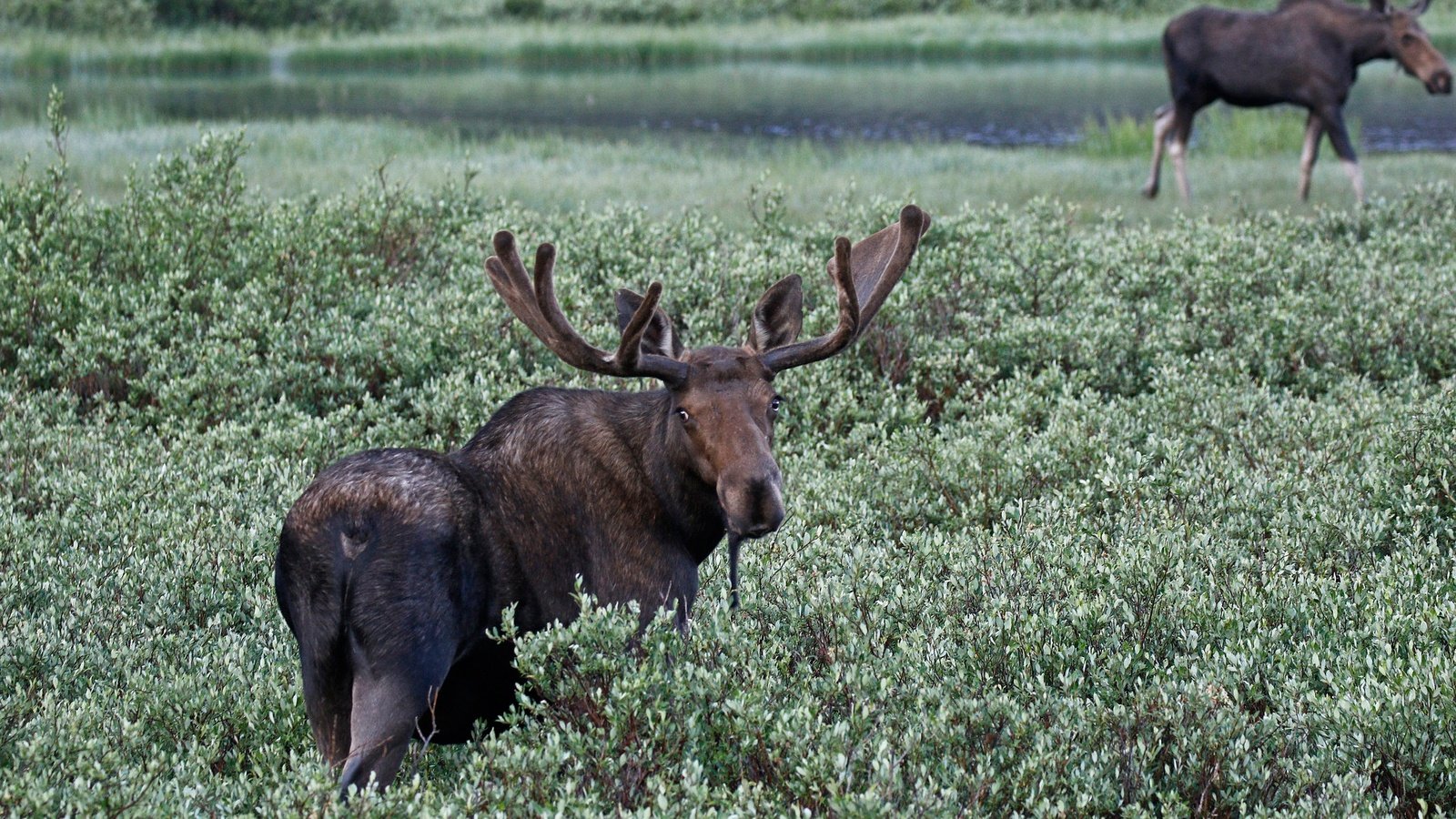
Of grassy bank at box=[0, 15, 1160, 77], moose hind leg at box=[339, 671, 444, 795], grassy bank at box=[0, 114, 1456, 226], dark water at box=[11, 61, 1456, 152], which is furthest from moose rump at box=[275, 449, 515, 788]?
grassy bank at box=[0, 15, 1160, 77]

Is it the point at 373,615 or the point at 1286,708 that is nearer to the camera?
the point at 373,615

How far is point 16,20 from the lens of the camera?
34094 millimetres

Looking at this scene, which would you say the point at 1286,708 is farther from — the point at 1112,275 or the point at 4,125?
the point at 4,125

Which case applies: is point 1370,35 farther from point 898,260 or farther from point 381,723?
point 381,723

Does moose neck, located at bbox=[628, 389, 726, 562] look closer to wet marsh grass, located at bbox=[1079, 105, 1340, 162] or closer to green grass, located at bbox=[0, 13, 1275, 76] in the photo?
wet marsh grass, located at bbox=[1079, 105, 1340, 162]

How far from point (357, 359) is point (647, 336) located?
4232 millimetres

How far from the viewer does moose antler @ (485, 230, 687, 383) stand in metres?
4.69

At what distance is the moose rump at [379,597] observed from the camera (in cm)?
405

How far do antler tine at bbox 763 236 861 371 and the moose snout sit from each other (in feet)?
1.96

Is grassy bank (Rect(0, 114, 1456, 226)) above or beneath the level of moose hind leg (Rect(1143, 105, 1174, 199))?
beneath

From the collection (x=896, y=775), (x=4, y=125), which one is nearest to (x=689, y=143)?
(x=4, y=125)

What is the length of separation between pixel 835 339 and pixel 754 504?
86 cm

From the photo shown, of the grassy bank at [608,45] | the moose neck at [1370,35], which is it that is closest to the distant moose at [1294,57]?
the moose neck at [1370,35]

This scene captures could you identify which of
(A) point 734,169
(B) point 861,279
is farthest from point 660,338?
(A) point 734,169
